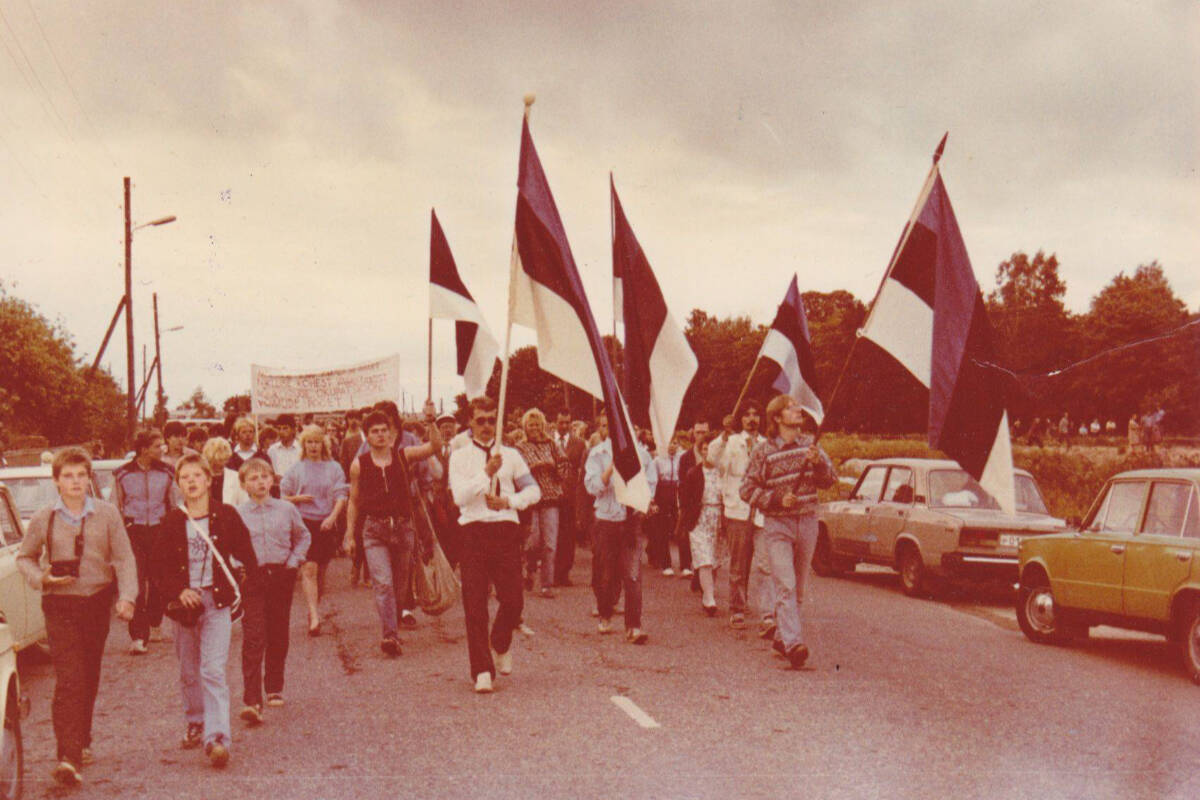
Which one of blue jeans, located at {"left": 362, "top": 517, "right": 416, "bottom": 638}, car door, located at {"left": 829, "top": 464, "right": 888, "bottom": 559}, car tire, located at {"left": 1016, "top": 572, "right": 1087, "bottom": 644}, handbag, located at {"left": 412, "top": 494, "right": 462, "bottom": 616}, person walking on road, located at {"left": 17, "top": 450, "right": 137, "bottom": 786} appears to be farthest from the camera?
car door, located at {"left": 829, "top": 464, "right": 888, "bottom": 559}

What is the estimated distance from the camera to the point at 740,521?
12.4 meters

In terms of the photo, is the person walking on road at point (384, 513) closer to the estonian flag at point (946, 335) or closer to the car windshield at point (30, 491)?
the estonian flag at point (946, 335)

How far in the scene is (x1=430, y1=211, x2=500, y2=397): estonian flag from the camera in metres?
12.1

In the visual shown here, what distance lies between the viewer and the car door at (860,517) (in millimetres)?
16078

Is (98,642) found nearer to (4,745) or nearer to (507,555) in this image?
(4,745)

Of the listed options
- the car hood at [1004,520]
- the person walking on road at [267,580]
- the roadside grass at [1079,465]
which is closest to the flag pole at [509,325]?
the person walking on road at [267,580]

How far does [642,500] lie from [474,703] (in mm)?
1755

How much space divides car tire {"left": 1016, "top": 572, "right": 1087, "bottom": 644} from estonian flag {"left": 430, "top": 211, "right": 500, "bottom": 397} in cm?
517

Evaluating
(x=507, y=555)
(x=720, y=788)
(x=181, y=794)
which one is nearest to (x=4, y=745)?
(x=181, y=794)

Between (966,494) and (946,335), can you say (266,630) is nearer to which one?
(946,335)

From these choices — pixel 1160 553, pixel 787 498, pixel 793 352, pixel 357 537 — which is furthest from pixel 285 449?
pixel 1160 553

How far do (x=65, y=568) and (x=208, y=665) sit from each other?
86 cm

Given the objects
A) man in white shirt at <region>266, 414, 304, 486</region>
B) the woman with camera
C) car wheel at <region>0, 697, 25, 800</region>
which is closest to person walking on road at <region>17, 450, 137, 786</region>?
the woman with camera

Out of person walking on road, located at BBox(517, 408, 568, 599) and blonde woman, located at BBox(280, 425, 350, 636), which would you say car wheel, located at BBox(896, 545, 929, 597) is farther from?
blonde woman, located at BBox(280, 425, 350, 636)
